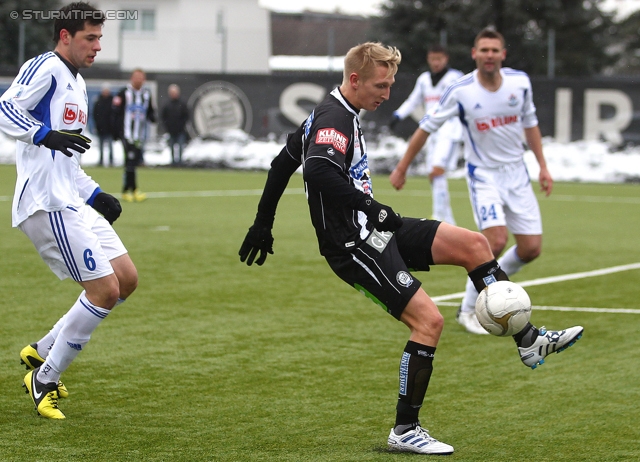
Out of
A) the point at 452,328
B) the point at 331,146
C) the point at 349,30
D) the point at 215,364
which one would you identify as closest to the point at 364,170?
the point at 331,146

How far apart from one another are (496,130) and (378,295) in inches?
138

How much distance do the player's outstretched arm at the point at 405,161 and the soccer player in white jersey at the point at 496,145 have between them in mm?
143

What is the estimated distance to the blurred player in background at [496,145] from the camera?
7758mm

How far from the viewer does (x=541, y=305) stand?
28.2 feet

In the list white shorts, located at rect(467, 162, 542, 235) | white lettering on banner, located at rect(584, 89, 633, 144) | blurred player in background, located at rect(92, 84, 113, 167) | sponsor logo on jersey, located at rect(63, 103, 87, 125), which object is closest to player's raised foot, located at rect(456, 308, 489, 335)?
white shorts, located at rect(467, 162, 542, 235)

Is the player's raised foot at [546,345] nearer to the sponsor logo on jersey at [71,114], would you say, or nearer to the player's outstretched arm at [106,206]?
the player's outstretched arm at [106,206]

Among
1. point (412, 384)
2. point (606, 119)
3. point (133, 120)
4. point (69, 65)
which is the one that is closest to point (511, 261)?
point (412, 384)

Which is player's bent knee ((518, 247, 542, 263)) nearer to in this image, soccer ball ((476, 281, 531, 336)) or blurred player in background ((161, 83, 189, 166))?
soccer ball ((476, 281, 531, 336))

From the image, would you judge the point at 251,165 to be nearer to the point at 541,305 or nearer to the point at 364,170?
the point at 541,305

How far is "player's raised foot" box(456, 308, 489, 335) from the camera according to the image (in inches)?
A: 299

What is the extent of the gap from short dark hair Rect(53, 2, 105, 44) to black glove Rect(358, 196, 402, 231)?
182 cm

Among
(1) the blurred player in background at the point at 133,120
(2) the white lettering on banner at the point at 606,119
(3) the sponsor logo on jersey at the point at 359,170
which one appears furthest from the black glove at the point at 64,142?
(2) the white lettering on banner at the point at 606,119

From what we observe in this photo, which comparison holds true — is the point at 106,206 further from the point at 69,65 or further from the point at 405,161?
the point at 405,161

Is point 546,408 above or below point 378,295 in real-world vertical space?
below
